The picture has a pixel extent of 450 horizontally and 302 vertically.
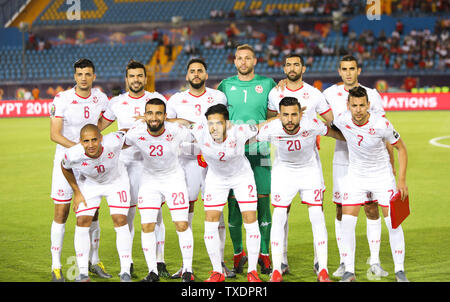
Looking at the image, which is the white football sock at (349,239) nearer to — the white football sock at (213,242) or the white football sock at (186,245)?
the white football sock at (213,242)

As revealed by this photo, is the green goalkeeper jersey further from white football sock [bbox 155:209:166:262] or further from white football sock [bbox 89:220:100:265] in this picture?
white football sock [bbox 89:220:100:265]

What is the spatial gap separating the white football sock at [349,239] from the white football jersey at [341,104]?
77cm

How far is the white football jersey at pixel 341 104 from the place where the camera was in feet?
22.4

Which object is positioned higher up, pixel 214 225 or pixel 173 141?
pixel 173 141

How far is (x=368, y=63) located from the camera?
33.6 m

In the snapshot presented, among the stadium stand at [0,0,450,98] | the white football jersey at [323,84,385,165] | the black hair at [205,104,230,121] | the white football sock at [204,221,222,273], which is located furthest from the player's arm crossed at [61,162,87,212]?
the stadium stand at [0,0,450,98]

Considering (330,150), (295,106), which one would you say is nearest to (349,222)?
(295,106)

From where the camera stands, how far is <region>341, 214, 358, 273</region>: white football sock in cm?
642

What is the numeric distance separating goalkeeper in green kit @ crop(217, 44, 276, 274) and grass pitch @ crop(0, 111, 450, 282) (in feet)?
1.52

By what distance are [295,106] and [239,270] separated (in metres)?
2.12

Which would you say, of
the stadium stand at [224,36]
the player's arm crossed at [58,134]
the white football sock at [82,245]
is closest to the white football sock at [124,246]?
the white football sock at [82,245]

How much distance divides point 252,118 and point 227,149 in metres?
0.71

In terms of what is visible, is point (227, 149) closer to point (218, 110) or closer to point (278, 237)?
point (218, 110)

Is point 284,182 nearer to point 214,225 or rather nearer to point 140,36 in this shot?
point 214,225
